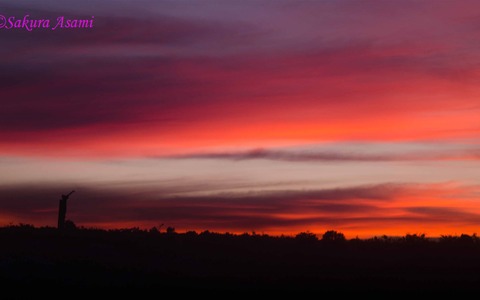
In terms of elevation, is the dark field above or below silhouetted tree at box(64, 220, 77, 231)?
below

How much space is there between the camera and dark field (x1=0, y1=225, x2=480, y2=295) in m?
34.7

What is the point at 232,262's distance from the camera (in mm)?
40719

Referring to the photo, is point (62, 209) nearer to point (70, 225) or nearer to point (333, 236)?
point (70, 225)

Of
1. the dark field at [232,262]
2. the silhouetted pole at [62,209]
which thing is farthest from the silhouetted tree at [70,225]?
the dark field at [232,262]

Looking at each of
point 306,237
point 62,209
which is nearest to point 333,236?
point 306,237

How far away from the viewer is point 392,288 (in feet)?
113

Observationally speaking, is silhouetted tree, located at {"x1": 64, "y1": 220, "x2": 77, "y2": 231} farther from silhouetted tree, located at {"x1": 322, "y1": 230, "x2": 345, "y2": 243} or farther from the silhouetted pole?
silhouetted tree, located at {"x1": 322, "y1": 230, "x2": 345, "y2": 243}

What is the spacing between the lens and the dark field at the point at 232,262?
34.7 meters

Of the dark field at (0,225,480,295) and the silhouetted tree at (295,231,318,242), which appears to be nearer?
the dark field at (0,225,480,295)

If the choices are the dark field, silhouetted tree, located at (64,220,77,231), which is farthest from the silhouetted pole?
the dark field

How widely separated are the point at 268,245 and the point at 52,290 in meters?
16.6

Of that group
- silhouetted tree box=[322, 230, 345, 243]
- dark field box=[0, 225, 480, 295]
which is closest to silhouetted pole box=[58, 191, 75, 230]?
dark field box=[0, 225, 480, 295]

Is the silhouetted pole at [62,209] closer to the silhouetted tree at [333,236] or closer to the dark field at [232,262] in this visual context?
the dark field at [232,262]

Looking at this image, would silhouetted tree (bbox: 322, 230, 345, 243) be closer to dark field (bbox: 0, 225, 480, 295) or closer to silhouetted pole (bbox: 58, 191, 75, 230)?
dark field (bbox: 0, 225, 480, 295)
